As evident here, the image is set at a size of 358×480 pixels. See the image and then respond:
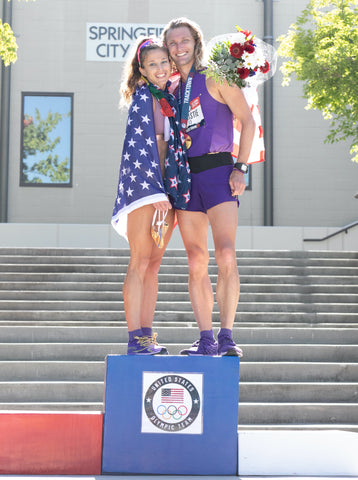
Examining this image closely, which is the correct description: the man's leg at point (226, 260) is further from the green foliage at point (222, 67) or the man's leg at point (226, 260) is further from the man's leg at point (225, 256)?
the green foliage at point (222, 67)

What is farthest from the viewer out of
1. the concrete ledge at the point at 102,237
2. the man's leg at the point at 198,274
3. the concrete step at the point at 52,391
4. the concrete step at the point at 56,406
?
the concrete ledge at the point at 102,237

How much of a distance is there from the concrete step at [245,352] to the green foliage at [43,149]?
796cm

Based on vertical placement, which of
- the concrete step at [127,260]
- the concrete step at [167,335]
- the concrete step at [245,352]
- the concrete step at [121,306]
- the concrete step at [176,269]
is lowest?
the concrete step at [245,352]

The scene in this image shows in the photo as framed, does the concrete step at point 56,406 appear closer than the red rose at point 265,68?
No

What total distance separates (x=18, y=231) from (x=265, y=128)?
5.28 meters

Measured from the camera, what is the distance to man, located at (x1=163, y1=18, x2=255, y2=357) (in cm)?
416

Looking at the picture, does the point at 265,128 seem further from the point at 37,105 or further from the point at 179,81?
the point at 179,81

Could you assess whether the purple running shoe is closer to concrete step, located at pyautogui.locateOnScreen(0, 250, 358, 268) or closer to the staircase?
the staircase

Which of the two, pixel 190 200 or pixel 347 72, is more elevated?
pixel 347 72

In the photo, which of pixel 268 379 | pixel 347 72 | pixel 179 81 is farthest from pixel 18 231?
pixel 179 81

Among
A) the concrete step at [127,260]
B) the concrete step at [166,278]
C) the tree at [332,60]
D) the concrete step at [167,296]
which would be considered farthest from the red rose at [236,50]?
the tree at [332,60]

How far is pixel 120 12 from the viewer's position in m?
14.2

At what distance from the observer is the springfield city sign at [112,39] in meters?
14.1

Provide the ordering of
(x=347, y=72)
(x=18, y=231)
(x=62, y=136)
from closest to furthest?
1. (x=347, y=72)
2. (x=18, y=231)
3. (x=62, y=136)
